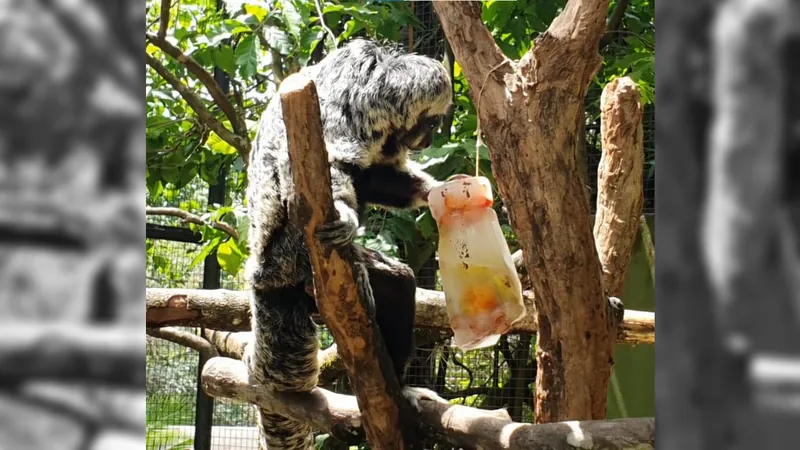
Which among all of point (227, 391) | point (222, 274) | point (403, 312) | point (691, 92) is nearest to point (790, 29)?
point (691, 92)

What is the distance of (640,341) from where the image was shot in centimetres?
290

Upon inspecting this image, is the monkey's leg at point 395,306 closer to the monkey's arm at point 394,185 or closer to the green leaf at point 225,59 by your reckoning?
the monkey's arm at point 394,185

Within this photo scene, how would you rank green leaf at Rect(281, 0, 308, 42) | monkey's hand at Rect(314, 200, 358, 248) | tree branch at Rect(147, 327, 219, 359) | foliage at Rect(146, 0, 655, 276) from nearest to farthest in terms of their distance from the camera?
monkey's hand at Rect(314, 200, 358, 248), green leaf at Rect(281, 0, 308, 42), foliage at Rect(146, 0, 655, 276), tree branch at Rect(147, 327, 219, 359)

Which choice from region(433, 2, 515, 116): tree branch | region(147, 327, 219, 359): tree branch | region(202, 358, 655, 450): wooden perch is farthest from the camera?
region(147, 327, 219, 359): tree branch

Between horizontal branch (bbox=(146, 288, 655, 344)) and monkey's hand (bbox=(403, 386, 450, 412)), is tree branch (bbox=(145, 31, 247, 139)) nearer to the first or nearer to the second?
horizontal branch (bbox=(146, 288, 655, 344))

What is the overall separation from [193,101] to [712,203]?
13.5ft

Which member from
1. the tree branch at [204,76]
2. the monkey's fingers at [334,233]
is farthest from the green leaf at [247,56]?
the monkey's fingers at [334,233]

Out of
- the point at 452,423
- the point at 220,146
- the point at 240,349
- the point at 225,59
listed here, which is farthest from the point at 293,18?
the point at 452,423

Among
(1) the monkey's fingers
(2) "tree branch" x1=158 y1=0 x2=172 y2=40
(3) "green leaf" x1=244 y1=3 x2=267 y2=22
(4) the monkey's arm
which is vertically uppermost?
(2) "tree branch" x1=158 y1=0 x2=172 y2=40

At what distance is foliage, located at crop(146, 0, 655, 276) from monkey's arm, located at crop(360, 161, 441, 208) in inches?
18.9

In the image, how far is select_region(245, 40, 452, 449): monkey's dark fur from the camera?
2355 millimetres

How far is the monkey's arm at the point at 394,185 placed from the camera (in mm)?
2619

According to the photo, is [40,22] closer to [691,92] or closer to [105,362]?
[105,362]

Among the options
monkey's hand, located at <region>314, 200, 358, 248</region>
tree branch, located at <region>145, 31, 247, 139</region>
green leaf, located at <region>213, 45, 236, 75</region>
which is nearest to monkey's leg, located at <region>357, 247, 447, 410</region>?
monkey's hand, located at <region>314, 200, 358, 248</region>
